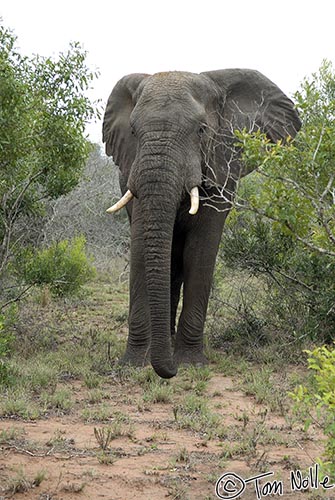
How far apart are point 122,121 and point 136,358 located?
2.68 m

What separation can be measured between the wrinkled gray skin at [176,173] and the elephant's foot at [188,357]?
0.01m

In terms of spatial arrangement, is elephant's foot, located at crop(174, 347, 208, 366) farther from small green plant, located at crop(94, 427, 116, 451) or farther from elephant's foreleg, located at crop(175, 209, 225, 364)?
small green plant, located at crop(94, 427, 116, 451)

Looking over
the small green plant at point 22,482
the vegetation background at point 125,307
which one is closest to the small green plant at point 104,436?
the vegetation background at point 125,307

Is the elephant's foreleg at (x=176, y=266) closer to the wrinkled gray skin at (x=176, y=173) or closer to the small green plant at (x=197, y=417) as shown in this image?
the wrinkled gray skin at (x=176, y=173)

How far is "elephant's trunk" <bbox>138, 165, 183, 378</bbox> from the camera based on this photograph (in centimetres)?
691

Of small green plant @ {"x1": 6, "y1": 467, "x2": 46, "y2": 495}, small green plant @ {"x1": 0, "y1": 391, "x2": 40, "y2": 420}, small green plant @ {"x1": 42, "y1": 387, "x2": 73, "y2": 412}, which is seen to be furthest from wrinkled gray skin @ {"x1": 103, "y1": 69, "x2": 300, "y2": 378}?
small green plant @ {"x1": 6, "y1": 467, "x2": 46, "y2": 495}

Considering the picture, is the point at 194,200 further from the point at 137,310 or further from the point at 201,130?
the point at 137,310

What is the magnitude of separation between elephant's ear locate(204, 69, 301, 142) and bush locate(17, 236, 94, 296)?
108 inches

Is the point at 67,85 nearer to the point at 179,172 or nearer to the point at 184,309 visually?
the point at 179,172

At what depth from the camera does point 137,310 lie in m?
8.12

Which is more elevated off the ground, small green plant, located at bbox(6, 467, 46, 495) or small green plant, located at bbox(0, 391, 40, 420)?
small green plant, located at bbox(6, 467, 46, 495)

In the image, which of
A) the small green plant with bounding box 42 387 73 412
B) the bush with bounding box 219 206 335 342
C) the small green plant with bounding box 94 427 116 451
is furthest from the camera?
the bush with bounding box 219 206 335 342

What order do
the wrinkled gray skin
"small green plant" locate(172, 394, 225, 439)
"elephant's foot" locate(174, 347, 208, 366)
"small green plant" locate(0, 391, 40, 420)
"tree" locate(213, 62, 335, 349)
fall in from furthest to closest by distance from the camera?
"elephant's foot" locate(174, 347, 208, 366), the wrinkled gray skin, "small green plant" locate(0, 391, 40, 420), "small green plant" locate(172, 394, 225, 439), "tree" locate(213, 62, 335, 349)

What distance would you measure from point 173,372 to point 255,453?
1634 mm
